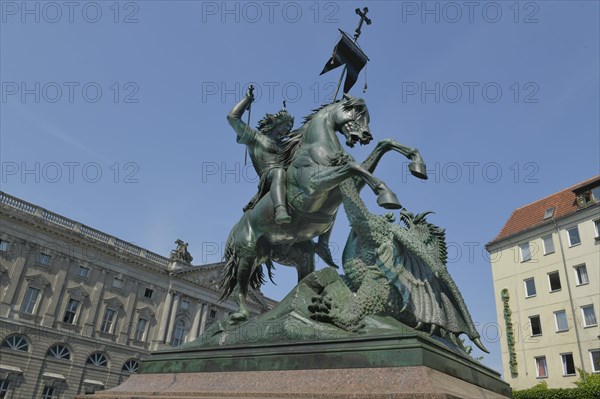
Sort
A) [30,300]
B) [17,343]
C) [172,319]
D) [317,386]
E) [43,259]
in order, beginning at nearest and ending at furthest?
[317,386] < [17,343] < [30,300] < [43,259] < [172,319]

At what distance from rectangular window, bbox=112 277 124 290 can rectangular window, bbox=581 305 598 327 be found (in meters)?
41.0

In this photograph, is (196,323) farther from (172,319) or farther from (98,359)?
(98,359)

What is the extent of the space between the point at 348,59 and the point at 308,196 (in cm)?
273

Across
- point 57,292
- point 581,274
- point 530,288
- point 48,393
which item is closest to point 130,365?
point 48,393

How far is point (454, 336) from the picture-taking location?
4.88 meters

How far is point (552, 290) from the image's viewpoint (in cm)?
3128

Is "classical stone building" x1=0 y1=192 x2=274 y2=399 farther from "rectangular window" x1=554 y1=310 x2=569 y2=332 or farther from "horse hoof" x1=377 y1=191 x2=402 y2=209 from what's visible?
"horse hoof" x1=377 y1=191 x2=402 y2=209

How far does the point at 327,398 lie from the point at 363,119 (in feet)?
11.6

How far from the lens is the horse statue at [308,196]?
17.3 ft

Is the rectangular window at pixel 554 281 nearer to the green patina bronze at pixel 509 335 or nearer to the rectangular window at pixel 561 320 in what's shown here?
the rectangular window at pixel 561 320

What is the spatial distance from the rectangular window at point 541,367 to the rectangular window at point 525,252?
7.03m

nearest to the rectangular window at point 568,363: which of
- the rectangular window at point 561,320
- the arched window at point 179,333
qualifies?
the rectangular window at point 561,320

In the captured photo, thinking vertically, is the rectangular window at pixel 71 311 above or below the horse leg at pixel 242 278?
above

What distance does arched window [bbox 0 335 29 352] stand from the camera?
37.9 metres
